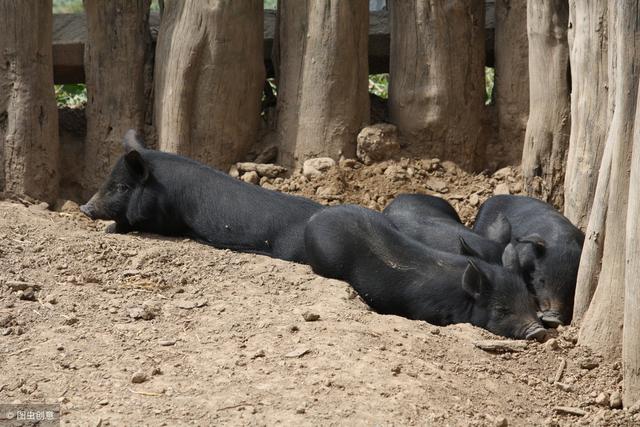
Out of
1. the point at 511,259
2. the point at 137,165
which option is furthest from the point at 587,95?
the point at 137,165

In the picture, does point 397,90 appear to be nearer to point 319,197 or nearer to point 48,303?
point 319,197

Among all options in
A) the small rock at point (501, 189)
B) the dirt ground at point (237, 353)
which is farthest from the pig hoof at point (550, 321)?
the small rock at point (501, 189)

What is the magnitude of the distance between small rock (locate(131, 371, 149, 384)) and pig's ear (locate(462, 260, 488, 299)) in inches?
82.4

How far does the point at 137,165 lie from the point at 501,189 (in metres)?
2.61

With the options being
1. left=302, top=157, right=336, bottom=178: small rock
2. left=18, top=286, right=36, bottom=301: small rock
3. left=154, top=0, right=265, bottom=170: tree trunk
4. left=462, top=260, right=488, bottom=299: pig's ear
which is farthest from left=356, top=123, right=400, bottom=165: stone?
left=18, top=286, right=36, bottom=301: small rock

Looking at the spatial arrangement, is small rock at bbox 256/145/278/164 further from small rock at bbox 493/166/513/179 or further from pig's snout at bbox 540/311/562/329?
pig's snout at bbox 540/311/562/329

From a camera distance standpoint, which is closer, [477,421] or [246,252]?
[477,421]

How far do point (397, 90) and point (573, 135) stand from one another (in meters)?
1.82

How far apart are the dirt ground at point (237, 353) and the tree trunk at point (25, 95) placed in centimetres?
112

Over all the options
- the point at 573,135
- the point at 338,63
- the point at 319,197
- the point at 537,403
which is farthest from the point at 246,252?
the point at 537,403

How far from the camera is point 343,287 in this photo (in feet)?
22.4

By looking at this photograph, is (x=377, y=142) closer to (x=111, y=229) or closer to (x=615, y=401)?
(x=111, y=229)

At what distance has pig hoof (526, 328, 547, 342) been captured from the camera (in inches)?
249

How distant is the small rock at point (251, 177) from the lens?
862 cm
